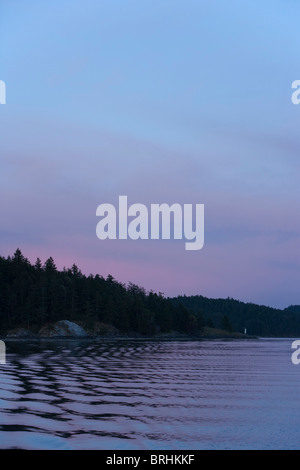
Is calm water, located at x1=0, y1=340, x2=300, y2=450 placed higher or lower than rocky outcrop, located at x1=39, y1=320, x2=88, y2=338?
higher

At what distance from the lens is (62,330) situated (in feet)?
595

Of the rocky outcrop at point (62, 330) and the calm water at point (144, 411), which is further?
the rocky outcrop at point (62, 330)

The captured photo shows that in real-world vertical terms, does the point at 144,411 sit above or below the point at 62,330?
above

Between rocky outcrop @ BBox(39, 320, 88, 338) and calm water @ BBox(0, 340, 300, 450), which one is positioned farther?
rocky outcrop @ BBox(39, 320, 88, 338)

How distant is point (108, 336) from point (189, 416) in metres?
168

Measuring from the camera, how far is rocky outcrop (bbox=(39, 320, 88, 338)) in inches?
7057

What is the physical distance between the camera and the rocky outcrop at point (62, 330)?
179250 mm

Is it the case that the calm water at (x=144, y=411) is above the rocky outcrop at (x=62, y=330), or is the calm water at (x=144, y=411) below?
above

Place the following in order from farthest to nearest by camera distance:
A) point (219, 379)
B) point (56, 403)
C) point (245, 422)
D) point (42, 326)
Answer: point (42, 326) < point (219, 379) < point (56, 403) < point (245, 422)

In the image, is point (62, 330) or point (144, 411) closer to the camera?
point (144, 411)
